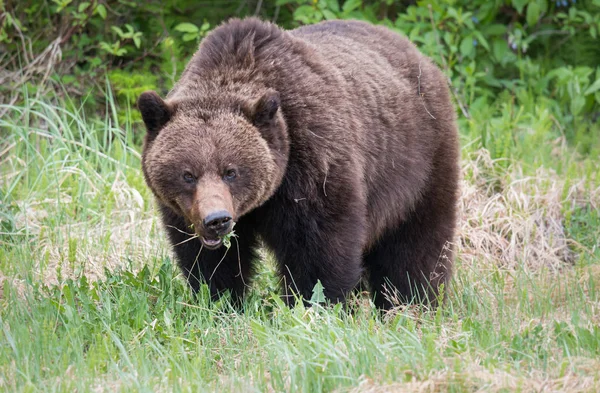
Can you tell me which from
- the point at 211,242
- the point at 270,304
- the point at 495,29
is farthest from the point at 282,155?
the point at 495,29

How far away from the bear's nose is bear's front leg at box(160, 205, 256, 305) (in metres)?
0.62

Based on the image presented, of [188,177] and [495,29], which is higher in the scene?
[188,177]

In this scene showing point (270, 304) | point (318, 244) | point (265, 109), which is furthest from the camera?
point (270, 304)

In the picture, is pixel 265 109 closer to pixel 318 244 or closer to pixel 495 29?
pixel 318 244

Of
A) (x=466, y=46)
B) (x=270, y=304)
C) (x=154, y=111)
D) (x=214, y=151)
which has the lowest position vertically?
(x=270, y=304)

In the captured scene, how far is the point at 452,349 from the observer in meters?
4.04

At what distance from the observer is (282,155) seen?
4.88 metres

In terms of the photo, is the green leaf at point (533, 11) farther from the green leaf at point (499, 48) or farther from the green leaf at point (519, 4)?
the green leaf at point (499, 48)

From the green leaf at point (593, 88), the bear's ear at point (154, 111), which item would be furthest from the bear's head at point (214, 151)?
the green leaf at point (593, 88)

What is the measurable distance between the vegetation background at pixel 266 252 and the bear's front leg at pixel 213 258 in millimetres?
147

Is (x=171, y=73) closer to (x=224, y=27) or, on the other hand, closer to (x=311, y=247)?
(x=224, y=27)

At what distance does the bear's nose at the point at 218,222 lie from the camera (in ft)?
14.7

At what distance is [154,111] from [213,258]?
0.97 metres

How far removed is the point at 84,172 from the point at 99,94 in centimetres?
209
